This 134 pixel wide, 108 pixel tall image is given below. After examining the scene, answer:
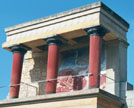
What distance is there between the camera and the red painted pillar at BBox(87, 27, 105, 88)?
19.7 m

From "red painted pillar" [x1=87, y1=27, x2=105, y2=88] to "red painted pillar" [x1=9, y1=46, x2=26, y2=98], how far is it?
18.4 feet

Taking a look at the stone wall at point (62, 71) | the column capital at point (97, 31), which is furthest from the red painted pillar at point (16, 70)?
the column capital at point (97, 31)

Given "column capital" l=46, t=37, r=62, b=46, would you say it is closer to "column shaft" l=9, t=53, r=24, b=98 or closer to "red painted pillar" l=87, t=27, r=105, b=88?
"red painted pillar" l=87, t=27, r=105, b=88

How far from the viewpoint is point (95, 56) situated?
65.9 feet

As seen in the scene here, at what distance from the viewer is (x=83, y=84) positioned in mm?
23422

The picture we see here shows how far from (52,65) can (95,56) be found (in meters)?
3.02

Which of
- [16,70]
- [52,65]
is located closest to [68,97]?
[52,65]

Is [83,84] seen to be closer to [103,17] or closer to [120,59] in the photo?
[120,59]

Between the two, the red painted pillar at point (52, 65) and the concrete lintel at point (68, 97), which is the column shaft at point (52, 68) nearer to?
the red painted pillar at point (52, 65)

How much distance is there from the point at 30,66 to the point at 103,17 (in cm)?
775

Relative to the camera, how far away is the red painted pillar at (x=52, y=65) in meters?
21.3

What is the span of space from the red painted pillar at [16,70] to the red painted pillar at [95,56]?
561 cm

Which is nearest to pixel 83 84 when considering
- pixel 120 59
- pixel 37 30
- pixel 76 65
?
pixel 76 65

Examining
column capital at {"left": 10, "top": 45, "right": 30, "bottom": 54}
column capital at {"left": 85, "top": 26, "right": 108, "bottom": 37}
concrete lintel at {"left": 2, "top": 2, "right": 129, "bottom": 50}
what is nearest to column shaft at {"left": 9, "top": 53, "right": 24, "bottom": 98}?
column capital at {"left": 10, "top": 45, "right": 30, "bottom": 54}
